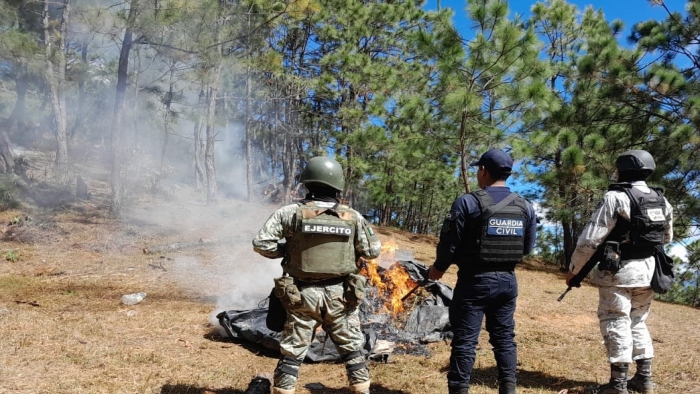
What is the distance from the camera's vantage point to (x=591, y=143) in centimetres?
913

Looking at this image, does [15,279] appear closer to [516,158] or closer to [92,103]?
[516,158]

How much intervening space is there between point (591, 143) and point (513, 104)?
1834 millimetres

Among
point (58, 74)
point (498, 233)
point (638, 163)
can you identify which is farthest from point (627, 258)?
point (58, 74)

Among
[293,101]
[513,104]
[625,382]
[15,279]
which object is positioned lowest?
[15,279]

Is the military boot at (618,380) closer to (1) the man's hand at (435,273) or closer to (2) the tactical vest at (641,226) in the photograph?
(2) the tactical vest at (641,226)

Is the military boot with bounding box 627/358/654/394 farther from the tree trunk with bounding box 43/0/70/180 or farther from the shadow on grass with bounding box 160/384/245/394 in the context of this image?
the tree trunk with bounding box 43/0/70/180

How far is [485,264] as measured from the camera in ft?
9.75

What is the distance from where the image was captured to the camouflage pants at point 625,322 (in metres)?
3.27

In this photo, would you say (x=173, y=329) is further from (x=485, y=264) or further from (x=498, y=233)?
(x=498, y=233)

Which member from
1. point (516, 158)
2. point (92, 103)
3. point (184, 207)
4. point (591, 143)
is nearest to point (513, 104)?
point (516, 158)

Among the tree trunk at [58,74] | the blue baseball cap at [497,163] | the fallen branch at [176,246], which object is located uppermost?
the tree trunk at [58,74]

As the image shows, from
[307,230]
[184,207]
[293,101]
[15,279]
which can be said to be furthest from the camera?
[293,101]

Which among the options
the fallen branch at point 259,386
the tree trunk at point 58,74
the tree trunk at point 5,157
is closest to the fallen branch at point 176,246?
the tree trunk at point 58,74

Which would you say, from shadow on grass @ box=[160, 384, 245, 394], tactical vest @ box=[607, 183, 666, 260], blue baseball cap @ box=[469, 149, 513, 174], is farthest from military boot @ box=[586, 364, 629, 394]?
shadow on grass @ box=[160, 384, 245, 394]
